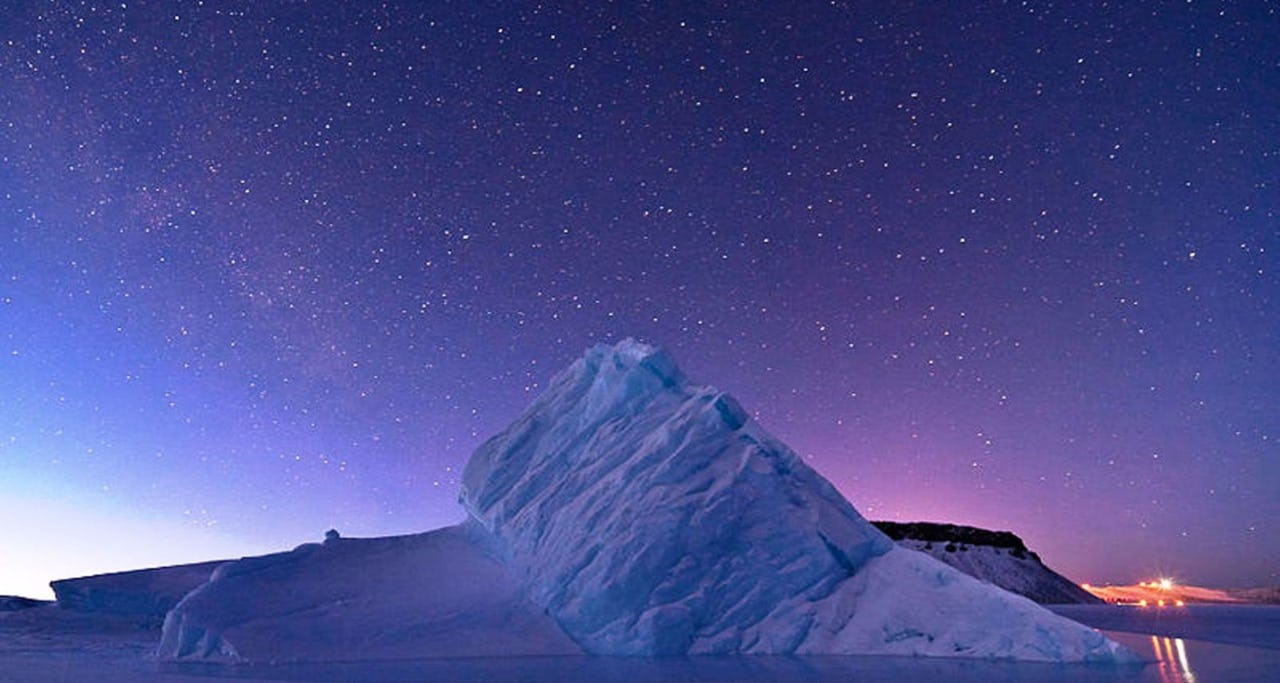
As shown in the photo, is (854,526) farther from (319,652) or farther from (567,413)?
(319,652)

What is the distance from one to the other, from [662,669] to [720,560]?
5.03 meters

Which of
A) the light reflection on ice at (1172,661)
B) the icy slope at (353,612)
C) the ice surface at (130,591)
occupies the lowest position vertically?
the light reflection on ice at (1172,661)

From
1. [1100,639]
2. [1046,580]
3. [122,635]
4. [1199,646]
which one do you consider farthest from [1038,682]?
[1046,580]

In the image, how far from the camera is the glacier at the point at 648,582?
16.5 meters

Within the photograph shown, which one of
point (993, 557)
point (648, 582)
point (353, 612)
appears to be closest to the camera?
point (353, 612)

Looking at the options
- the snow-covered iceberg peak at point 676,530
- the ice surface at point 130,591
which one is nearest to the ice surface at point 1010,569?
the snow-covered iceberg peak at point 676,530

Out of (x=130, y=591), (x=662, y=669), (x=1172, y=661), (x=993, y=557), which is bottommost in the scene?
(x=1172, y=661)

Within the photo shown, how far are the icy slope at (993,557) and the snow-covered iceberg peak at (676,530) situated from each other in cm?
6465

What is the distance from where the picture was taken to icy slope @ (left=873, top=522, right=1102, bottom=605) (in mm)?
81125

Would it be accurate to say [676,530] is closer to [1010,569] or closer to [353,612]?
[353,612]

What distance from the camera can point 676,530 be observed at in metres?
18.5

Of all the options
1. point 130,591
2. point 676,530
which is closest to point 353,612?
point 676,530

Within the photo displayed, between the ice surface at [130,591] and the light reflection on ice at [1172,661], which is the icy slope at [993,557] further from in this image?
the ice surface at [130,591]

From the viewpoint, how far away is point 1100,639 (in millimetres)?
14234
